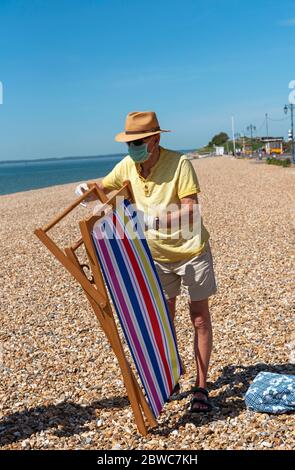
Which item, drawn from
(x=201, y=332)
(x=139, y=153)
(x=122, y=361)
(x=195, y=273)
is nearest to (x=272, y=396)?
(x=201, y=332)

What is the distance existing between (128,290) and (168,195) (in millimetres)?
561

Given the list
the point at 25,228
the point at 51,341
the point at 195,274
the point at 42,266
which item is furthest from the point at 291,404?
the point at 25,228

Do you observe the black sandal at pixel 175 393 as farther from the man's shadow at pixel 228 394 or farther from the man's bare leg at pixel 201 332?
the man's bare leg at pixel 201 332

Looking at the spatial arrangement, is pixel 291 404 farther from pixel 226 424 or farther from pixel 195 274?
pixel 195 274

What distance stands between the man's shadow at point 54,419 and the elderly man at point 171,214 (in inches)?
24.4

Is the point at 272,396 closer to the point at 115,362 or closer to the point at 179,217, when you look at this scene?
the point at 179,217

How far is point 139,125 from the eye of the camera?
3092mm

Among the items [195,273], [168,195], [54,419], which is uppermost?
[168,195]

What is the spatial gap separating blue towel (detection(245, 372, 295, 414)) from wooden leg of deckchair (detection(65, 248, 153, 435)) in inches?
24.5

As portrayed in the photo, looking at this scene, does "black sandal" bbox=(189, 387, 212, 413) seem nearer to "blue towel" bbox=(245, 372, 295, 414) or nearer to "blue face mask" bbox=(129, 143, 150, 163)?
"blue towel" bbox=(245, 372, 295, 414)

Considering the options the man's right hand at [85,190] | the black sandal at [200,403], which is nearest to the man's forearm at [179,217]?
the man's right hand at [85,190]

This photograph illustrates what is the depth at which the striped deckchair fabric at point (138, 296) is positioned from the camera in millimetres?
2873

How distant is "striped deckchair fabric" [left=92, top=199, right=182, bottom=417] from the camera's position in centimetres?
287

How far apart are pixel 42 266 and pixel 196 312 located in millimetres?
5199
